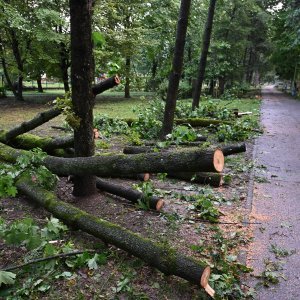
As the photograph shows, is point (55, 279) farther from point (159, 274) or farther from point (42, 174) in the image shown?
point (42, 174)

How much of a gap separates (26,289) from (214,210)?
289cm

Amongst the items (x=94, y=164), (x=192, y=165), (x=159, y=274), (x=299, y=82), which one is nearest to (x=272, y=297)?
(x=159, y=274)

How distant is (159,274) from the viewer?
142 inches

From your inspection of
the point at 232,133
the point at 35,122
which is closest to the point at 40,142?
the point at 35,122

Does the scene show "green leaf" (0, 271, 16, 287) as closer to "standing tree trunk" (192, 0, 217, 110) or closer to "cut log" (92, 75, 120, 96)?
"cut log" (92, 75, 120, 96)

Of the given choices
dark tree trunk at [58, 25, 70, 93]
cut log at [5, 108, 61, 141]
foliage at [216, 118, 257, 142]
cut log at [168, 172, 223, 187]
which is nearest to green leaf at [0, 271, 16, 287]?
cut log at [5, 108, 61, 141]

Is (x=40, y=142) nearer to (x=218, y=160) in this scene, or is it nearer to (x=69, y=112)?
(x=69, y=112)

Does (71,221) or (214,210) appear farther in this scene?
(214,210)

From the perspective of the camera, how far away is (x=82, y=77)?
15.9 feet

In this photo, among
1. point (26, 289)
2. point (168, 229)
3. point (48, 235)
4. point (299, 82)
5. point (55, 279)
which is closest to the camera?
point (26, 289)

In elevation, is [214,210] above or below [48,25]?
below

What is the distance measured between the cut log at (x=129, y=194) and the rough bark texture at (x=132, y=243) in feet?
3.40

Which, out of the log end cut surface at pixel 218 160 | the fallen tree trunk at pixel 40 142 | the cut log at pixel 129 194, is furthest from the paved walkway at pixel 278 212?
the fallen tree trunk at pixel 40 142

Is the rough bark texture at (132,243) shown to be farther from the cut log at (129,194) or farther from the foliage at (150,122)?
the foliage at (150,122)
